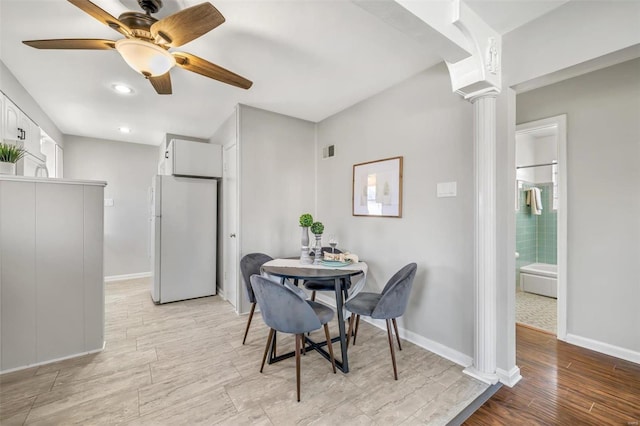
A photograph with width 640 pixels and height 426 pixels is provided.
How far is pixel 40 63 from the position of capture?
2.38m

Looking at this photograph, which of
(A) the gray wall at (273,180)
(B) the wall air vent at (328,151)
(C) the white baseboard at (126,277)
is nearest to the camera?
(A) the gray wall at (273,180)

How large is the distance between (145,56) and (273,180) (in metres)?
2.02

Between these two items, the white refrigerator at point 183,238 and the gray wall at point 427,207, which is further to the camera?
the white refrigerator at point 183,238

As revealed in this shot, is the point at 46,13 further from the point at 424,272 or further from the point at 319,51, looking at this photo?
the point at 424,272

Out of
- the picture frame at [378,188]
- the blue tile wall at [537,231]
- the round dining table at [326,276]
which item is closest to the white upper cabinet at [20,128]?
the round dining table at [326,276]

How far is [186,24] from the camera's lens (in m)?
1.48

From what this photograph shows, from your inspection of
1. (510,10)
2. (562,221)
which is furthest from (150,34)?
(562,221)

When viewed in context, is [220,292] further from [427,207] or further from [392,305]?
[427,207]

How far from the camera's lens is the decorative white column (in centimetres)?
195

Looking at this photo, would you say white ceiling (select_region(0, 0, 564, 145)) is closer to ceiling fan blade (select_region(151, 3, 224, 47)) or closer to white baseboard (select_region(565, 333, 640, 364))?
ceiling fan blade (select_region(151, 3, 224, 47))

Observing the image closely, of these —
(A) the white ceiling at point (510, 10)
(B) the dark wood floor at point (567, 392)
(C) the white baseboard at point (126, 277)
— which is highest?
(A) the white ceiling at point (510, 10)

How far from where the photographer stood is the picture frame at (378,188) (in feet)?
9.07

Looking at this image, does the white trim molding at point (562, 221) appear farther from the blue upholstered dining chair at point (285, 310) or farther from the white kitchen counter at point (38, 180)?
the white kitchen counter at point (38, 180)

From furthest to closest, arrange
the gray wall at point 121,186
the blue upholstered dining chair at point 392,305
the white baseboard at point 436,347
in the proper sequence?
the gray wall at point 121,186
the white baseboard at point 436,347
the blue upholstered dining chair at point 392,305
